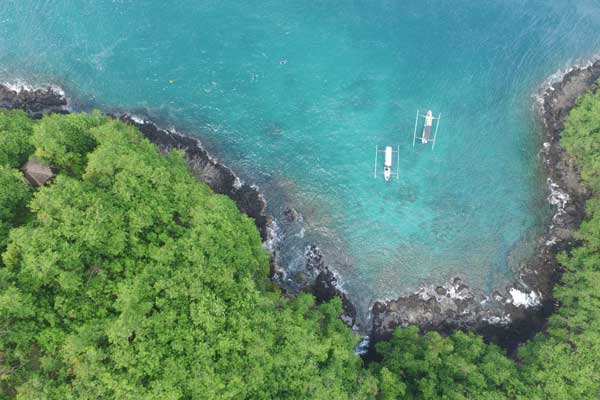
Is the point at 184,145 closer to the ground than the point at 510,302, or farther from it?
farther from it

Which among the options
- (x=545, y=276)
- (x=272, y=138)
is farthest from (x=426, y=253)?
(x=272, y=138)

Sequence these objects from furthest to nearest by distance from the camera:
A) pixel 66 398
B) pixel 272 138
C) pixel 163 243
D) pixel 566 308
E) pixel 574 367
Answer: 1. pixel 272 138
2. pixel 566 308
3. pixel 574 367
4. pixel 163 243
5. pixel 66 398

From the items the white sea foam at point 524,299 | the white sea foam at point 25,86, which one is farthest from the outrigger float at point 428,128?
the white sea foam at point 25,86

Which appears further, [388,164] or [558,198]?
[388,164]

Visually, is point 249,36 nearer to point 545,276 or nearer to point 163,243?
point 163,243

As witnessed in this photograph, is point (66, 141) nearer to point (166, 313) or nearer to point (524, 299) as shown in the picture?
point (166, 313)

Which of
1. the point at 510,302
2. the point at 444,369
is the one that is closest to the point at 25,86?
the point at 444,369
